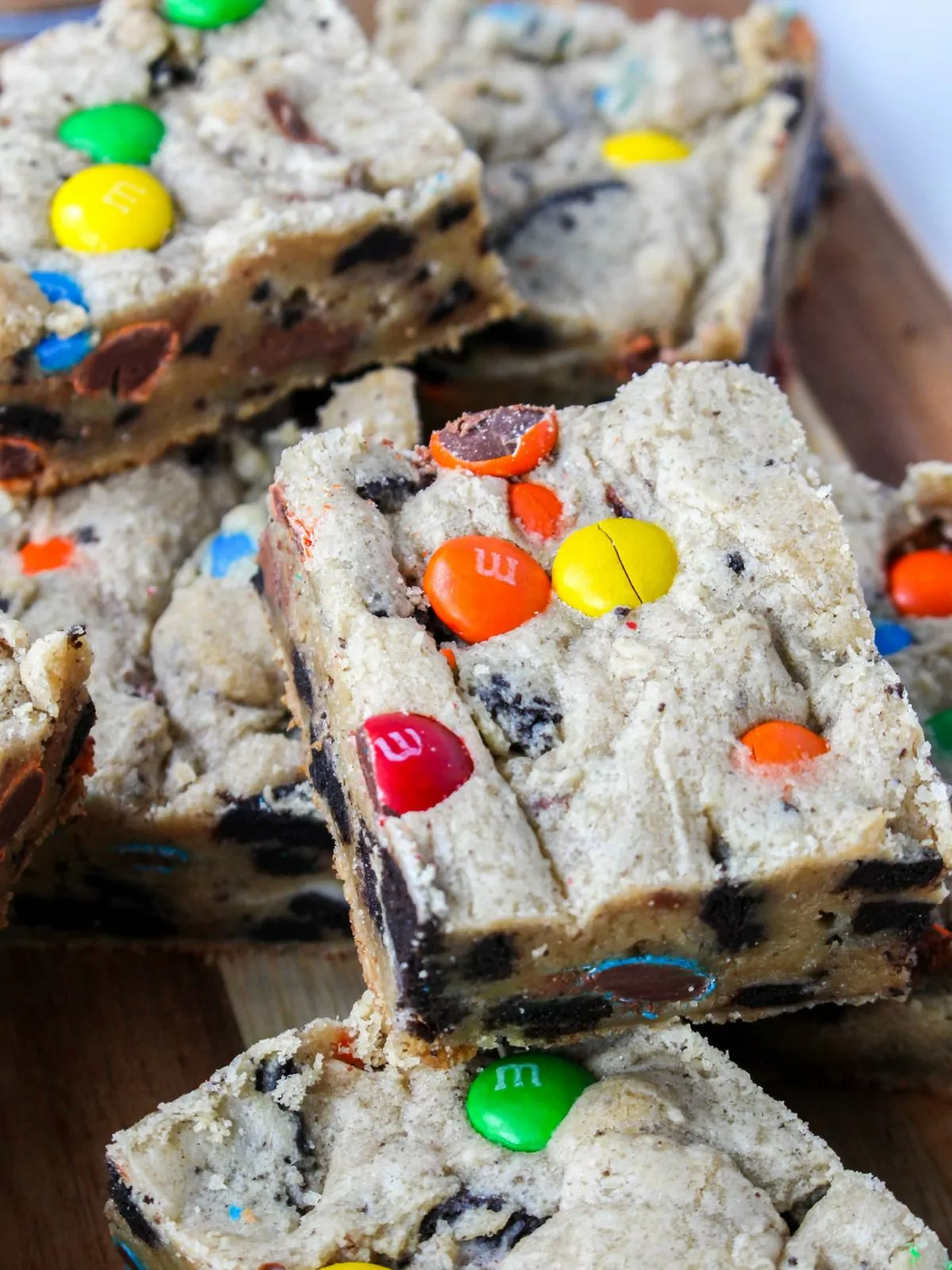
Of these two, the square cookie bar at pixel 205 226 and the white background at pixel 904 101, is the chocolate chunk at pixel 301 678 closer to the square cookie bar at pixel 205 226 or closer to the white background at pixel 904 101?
the square cookie bar at pixel 205 226

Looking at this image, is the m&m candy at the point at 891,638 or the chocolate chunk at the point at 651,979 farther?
the m&m candy at the point at 891,638

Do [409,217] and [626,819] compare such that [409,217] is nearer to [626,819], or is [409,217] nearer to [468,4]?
[468,4]

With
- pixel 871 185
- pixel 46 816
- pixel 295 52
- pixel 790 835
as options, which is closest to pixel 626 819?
pixel 790 835

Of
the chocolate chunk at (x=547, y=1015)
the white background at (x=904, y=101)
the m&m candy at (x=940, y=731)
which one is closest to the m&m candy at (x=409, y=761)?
the chocolate chunk at (x=547, y=1015)

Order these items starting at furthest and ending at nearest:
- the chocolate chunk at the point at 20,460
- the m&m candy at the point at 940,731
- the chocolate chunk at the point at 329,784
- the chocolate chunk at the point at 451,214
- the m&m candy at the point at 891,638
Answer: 1. the chocolate chunk at the point at 451,214
2. the chocolate chunk at the point at 20,460
3. the m&m candy at the point at 891,638
4. the m&m candy at the point at 940,731
5. the chocolate chunk at the point at 329,784

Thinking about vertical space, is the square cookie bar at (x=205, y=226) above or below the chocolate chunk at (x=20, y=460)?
above

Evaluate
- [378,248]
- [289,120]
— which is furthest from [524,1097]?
[289,120]

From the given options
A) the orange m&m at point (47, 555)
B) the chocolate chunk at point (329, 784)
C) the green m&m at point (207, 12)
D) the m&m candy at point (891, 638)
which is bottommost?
the m&m candy at point (891, 638)

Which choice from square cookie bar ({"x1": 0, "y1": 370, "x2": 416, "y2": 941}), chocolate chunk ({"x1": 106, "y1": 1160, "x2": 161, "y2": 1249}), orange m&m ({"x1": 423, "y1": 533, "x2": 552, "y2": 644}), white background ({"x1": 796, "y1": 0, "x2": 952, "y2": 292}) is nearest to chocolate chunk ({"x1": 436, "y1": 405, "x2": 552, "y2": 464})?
orange m&m ({"x1": 423, "y1": 533, "x2": 552, "y2": 644})
